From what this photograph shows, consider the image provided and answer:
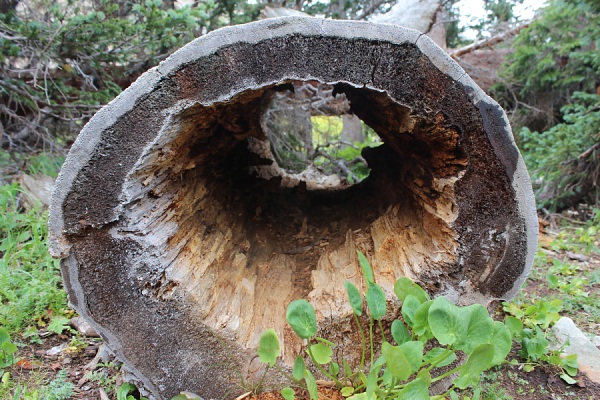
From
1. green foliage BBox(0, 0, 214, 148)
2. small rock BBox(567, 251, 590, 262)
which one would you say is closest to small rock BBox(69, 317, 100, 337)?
green foliage BBox(0, 0, 214, 148)

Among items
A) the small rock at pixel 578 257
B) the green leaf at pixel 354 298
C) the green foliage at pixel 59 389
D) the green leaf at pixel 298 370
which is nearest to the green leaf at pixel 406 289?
the green leaf at pixel 354 298

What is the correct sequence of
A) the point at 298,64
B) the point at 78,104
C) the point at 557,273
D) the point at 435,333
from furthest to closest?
the point at 78,104
the point at 557,273
the point at 298,64
the point at 435,333

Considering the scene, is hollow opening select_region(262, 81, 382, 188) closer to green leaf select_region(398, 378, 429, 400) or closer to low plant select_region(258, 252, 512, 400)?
low plant select_region(258, 252, 512, 400)

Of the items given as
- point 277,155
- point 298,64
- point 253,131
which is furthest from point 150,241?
point 277,155

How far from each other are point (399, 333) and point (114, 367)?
118cm

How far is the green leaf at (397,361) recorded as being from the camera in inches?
41.9

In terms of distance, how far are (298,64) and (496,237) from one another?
34.2 inches

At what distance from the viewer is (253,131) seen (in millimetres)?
2322

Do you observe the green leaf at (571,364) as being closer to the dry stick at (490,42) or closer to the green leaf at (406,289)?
the green leaf at (406,289)

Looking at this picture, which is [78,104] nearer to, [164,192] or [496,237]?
[164,192]

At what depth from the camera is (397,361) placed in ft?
3.53

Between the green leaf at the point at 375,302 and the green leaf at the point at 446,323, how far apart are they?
0.22m

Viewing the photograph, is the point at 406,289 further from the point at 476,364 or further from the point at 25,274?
the point at 25,274

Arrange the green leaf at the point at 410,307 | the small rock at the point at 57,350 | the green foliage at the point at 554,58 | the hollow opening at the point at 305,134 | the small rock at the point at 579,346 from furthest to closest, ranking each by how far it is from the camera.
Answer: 1. the hollow opening at the point at 305,134
2. the green foliage at the point at 554,58
3. the small rock at the point at 57,350
4. the small rock at the point at 579,346
5. the green leaf at the point at 410,307
